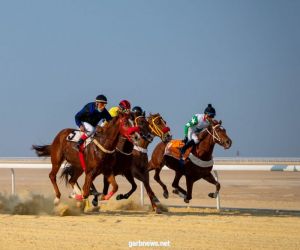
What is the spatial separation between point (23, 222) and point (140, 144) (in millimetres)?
3173

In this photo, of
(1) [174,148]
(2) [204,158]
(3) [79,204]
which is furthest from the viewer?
(1) [174,148]

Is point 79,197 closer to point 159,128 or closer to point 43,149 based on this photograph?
point 159,128

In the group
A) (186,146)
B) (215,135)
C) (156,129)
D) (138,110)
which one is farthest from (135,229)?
(186,146)

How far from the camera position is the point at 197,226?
10672 millimetres

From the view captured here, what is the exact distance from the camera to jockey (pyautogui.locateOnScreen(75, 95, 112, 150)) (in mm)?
13422

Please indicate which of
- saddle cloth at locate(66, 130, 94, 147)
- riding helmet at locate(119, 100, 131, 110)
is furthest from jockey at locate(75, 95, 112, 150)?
riding helmet at locate(119, 100, 131, 110)

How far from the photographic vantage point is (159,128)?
47.1ft

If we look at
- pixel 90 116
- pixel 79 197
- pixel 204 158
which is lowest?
pixel 79 197

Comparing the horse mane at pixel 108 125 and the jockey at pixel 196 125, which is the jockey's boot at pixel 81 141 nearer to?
the horse mane at pixel 108 125

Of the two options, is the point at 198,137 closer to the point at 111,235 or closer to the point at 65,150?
the point at 65,150

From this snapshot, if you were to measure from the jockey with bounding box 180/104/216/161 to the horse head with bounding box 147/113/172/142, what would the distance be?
400mm

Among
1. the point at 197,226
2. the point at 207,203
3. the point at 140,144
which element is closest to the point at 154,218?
the point at 197,226

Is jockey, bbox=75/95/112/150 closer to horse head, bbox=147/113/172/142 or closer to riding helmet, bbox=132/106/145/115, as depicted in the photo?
riding helmet, bbox=132/106/145/115

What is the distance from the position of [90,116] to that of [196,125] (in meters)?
2.12
